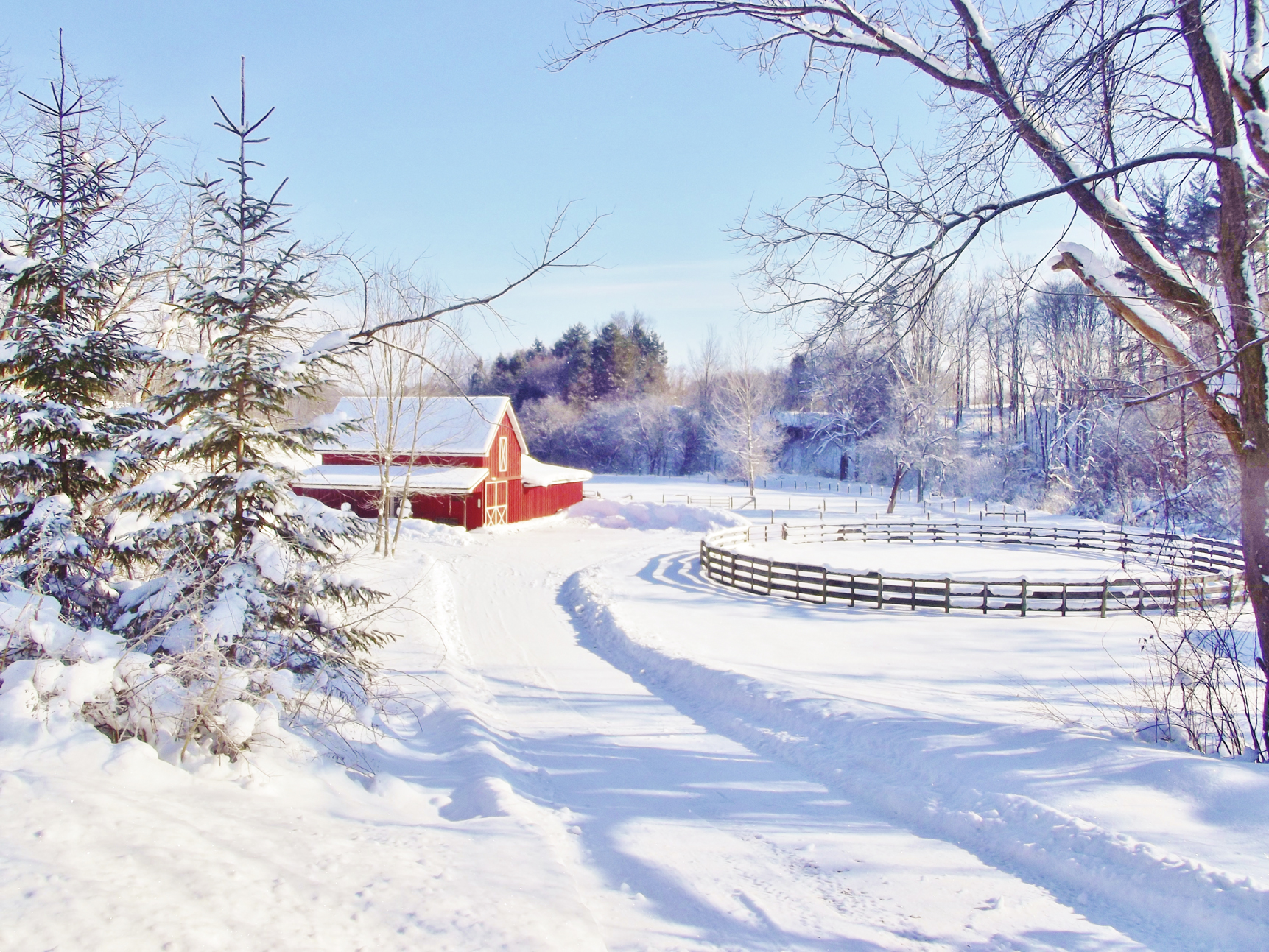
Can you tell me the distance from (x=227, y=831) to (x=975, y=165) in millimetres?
6643

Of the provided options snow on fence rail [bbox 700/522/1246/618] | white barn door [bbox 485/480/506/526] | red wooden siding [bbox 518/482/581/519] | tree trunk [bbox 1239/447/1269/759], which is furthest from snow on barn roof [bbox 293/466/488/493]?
tree trunk [bbox 1239/447/1269/759]

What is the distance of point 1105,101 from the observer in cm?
535

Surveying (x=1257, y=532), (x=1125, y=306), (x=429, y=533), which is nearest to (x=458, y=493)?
(x=429, y=533)

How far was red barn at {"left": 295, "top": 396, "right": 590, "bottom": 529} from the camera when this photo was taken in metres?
32.6

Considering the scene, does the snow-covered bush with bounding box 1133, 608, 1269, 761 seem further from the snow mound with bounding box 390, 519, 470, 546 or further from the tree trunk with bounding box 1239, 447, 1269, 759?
the snow mound with bounding box 390, 519, 470, 546

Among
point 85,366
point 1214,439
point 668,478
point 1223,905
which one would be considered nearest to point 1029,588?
point 1214,439

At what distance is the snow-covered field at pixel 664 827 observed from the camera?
11.7ft

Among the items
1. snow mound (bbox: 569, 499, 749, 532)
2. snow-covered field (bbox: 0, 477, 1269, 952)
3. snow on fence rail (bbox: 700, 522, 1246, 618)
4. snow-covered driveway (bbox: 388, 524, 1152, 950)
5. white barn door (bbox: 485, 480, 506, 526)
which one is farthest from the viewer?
snow mound (bbox: 569, 499, 749, 532)

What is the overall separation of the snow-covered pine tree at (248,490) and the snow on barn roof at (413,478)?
24.8 m

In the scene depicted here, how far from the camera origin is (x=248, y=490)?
6777 millimetres

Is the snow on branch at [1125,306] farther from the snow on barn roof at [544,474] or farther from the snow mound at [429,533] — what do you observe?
the snow on barn roof at [544,474]

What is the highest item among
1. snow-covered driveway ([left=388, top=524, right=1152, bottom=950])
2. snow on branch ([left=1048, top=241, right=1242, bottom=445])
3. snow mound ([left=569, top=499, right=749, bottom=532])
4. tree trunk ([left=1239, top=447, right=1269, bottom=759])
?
snow on branch ([left=1048, top=241, right=1242, bottom=445])

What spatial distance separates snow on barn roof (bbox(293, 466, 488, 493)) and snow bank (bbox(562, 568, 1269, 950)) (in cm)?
2389

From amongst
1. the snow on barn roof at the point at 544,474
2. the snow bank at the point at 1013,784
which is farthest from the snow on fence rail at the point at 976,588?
the snow on barn roof at the point at 544,474
